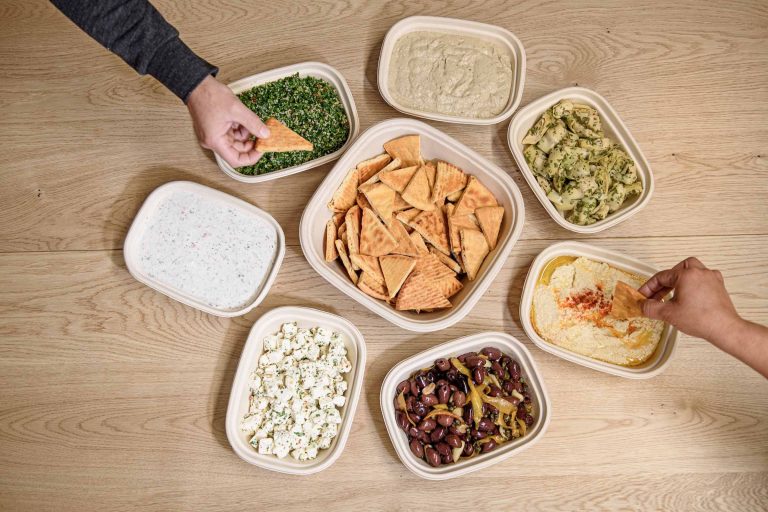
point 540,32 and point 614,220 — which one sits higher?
point 540,32

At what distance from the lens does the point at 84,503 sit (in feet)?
6.54

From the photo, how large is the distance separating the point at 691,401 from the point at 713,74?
1407mm

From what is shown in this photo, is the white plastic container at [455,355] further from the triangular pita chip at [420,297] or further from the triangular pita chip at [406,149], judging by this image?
the triangular pita chip at [406,149]

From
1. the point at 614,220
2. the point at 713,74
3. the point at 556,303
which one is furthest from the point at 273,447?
the point at 713,74

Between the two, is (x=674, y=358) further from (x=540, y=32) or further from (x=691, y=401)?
(x=540, y=32)

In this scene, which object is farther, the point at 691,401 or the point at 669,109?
the point at 669,109

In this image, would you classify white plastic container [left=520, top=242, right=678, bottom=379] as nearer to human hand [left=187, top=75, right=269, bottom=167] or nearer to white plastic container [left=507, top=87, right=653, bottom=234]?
white plastic container [left=507, top=87, right=653, bottom=234]

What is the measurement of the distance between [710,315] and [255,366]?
5.16 ft

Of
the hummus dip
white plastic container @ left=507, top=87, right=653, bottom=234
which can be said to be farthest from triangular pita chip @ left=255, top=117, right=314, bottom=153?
the hummus dip

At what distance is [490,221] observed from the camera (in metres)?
1.96

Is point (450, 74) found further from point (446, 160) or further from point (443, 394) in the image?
point (443, 394)

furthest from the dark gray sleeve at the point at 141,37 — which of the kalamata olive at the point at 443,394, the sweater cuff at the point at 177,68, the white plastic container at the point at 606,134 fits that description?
the kalamata olive at the point at 443,394

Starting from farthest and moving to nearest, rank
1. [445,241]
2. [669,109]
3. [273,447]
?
[669,109] → [445,241] → [273,447]

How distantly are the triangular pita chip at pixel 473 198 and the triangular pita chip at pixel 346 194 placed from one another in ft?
1.31
